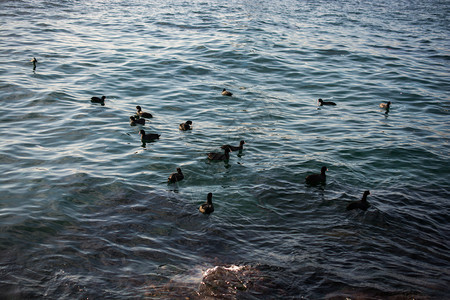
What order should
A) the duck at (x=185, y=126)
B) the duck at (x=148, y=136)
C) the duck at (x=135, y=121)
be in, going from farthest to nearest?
the duck at (x=135, y=121)
the duck at (x=185, y=126)
the duck at (x=148, y=136)

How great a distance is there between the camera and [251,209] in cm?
1235

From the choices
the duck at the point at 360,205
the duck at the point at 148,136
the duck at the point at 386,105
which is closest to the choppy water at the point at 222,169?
the duck at the point at 360,205

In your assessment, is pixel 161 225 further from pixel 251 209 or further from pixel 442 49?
pixel 442 49

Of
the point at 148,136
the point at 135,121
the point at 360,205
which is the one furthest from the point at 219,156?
the point at 360,205

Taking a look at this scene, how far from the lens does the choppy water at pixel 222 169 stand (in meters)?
9.71

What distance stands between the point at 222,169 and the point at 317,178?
3.06m

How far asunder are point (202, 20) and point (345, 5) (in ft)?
52.7

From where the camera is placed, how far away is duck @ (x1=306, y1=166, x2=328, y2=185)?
44.3 feet

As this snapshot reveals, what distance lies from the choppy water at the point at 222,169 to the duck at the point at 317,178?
0.91 feet

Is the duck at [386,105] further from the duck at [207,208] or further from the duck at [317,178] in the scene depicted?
the duck at [207,208]

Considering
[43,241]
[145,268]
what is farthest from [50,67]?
[145,268]

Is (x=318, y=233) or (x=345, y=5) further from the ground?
(x=345, y=5)

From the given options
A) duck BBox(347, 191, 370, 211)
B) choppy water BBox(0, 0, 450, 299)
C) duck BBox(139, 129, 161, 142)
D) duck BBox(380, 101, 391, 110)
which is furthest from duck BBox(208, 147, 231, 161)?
duck BBox(380, 101, 391, 110)

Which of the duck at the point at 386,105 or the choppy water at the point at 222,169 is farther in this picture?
the duck at the point at 386,105
